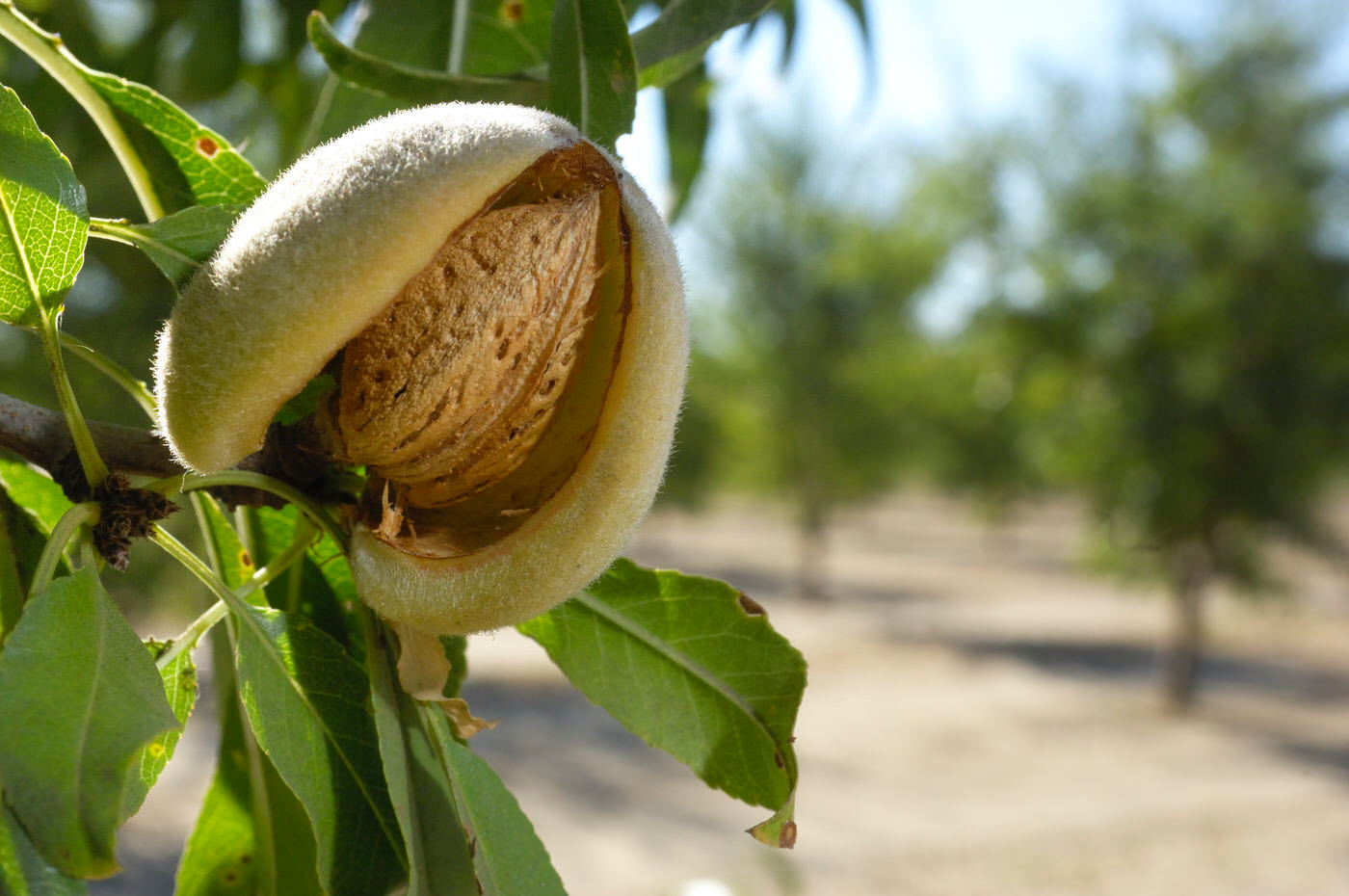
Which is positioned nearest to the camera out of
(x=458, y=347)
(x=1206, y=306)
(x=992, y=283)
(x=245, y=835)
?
(x=458, y=347)

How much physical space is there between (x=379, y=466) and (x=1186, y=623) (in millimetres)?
8201

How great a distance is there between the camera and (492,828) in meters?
0.69

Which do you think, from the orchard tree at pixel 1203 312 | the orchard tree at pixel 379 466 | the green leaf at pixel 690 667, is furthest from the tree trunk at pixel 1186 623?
the orchard tree at pixel 379 466

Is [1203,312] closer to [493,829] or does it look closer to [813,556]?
[813,556]

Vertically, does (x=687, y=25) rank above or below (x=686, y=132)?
below

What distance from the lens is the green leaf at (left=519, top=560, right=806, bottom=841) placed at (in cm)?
78

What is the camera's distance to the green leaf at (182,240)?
1.96 ft

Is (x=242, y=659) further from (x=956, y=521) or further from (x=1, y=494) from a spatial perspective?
(x=956, y=521)

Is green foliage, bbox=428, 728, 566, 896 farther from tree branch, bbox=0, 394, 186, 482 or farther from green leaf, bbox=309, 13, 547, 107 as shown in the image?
green leaf, bbox=309, 13, 547, 107

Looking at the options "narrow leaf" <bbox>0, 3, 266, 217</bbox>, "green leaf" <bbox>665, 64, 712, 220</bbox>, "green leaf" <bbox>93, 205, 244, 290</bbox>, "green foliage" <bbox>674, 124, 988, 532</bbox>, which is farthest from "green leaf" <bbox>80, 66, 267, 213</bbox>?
"green foliage" <bbox>674, 124, 988, 532</bbox>

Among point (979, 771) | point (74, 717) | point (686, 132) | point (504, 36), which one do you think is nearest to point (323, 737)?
point (74, 717)

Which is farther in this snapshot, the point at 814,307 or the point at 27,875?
the point at 814,307

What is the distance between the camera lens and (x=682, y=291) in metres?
0.55

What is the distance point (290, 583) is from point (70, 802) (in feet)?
1.16
